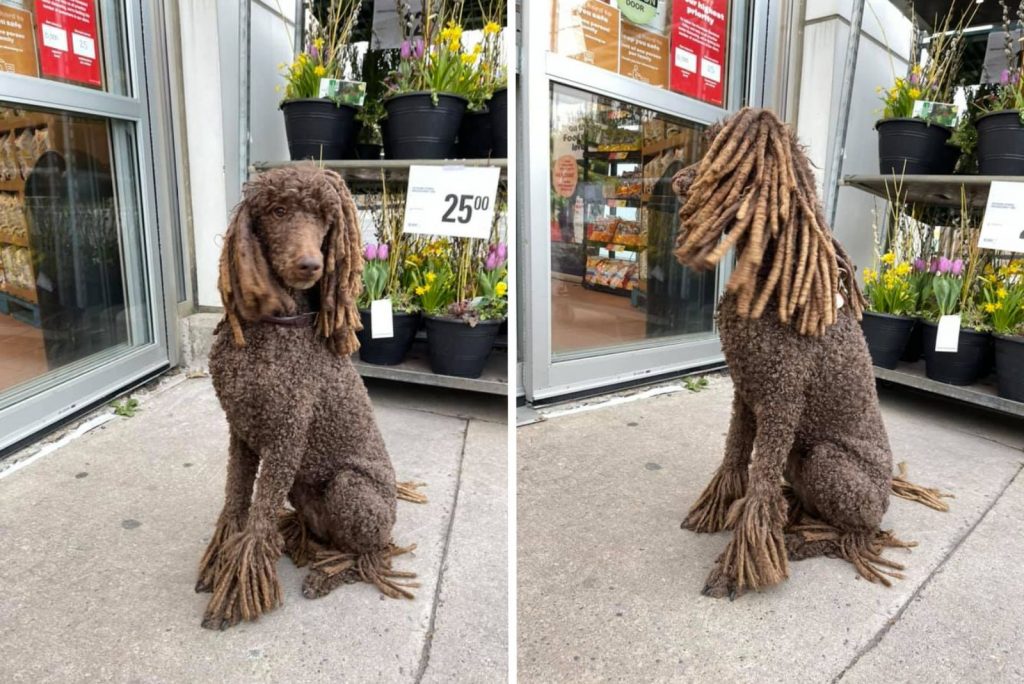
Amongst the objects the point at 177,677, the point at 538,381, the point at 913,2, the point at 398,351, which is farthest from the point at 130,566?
the point at 913,2

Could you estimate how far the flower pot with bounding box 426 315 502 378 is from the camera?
2.86 metres

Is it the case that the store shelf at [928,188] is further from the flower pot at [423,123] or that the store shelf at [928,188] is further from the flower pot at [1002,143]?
the flower pot at [423,123]

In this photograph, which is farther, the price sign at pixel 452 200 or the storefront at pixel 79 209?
the price sign at pixel 452 200

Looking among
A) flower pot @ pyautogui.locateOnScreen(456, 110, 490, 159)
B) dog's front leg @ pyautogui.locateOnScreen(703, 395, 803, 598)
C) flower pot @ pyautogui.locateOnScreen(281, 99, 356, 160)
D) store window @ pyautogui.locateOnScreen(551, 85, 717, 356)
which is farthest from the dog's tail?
flower pot @ pyautogui.locateOnScreen(281, 99, 356, 160)

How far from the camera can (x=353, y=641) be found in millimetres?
1530

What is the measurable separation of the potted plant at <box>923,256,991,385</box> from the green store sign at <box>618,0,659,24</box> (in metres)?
1.71

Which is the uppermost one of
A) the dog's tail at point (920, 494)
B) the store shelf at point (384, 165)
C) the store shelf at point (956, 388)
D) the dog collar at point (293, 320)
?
the store shelf at point (384, 165)

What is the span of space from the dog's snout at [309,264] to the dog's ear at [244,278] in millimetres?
96

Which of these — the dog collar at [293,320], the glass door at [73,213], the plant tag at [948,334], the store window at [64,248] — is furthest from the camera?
the plant tag at [948,334]

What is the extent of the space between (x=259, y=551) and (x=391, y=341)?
1485 mm

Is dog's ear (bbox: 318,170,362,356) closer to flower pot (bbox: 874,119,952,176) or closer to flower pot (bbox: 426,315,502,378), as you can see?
flower pot (bbox: 426,315,502,378)

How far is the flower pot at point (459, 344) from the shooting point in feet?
9.37

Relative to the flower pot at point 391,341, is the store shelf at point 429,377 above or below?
below

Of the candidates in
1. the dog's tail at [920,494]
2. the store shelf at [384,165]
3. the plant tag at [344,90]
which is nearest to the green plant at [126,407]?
the store shelf at [384,165]
